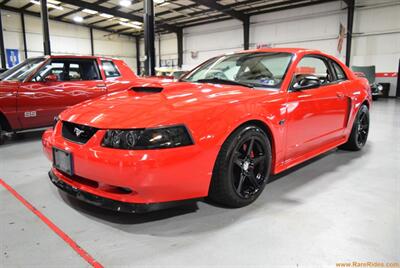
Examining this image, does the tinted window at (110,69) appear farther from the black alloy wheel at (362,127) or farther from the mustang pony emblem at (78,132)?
the black alloy wheel at (362,127)

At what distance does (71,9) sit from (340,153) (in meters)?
17.8

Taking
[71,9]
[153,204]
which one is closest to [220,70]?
[153,204]

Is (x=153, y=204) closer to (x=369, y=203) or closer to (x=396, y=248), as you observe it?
(x=396, y=248)

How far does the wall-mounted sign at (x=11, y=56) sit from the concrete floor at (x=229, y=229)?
1747 cm

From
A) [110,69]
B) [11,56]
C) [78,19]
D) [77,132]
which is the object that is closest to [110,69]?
[110,69]

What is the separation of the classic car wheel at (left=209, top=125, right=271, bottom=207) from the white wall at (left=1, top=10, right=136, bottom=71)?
63.9 feet

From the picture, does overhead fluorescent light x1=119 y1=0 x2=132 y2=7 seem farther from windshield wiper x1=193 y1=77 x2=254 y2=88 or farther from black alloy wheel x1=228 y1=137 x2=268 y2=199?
black alloy wheel x1=228 y1=137 x2=268 y2=199

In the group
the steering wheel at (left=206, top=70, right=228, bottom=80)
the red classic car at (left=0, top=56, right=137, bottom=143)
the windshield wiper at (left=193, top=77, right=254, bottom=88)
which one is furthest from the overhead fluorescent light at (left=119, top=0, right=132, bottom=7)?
the windshield wiper at (left=193, top=77, right=254, bottom=88)

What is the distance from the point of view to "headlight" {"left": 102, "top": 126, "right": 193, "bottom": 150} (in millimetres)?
1600

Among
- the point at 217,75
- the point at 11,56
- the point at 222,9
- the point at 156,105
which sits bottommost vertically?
the point at 156,105

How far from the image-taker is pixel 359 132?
3596 millimetres

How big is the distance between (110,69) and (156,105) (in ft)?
11.3

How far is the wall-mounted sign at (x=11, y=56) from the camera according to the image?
1666 cm

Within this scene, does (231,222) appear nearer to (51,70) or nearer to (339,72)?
(339,72)
